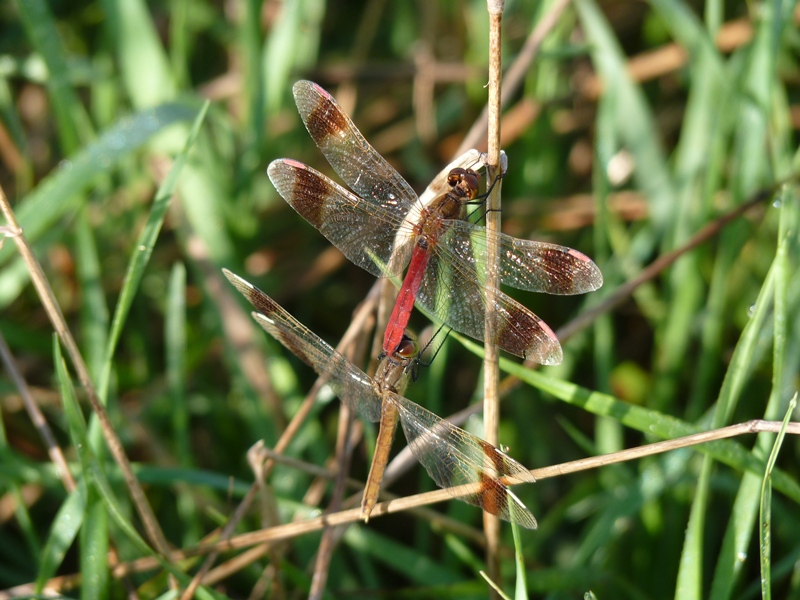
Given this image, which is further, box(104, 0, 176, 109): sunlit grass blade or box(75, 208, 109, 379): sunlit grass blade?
box(104, 0, 176, 109): sunlit grass blade

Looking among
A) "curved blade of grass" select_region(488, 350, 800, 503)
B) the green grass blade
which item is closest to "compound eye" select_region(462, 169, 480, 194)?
"curved blade of grass" select_region(488, 350, 800, 503)

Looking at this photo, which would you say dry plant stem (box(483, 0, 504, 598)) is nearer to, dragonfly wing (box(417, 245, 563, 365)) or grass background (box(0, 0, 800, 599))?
dragonfly wing (box(417, 245, 563, 365))

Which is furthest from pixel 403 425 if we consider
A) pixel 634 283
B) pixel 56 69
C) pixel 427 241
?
pixel 56 69

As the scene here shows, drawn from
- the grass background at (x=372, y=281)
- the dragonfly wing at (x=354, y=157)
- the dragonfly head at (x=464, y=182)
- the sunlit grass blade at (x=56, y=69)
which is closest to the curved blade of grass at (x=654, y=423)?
the grass background at (x=372, y=281)

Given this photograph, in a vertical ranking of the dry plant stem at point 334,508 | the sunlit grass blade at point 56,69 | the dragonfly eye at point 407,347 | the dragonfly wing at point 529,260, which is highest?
the sunlit grass blade at point 56,69

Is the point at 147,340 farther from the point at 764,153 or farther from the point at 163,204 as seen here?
the point at 764,153

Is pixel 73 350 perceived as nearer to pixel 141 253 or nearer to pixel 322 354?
pixel 141 253

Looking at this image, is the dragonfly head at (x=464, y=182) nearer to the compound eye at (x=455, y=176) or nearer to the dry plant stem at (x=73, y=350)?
the compound eye at (x=455, y=176)
